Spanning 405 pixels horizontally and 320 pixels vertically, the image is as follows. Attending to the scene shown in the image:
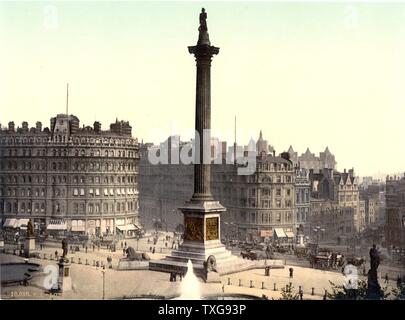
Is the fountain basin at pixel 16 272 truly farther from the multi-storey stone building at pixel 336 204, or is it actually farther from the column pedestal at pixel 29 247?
the multi-storey stone building at pixel 336 204

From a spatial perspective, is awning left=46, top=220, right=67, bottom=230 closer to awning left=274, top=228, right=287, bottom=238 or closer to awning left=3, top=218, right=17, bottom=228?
awning left=3, top=218, right=17, bottom=228

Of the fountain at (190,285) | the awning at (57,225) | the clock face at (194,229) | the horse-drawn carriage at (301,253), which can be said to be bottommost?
the horse-drawn carriage at (301,253)

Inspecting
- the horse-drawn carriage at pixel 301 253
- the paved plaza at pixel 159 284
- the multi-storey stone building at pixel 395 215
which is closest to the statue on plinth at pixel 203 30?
the paved plaza at pixel 159 284

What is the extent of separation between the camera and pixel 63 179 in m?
63.8

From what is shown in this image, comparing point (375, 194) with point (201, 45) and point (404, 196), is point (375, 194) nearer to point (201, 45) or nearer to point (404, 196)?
point (404, 196)

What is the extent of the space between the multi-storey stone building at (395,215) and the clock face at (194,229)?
89.1 feet

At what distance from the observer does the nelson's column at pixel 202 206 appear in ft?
112

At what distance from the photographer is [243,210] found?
65.6m

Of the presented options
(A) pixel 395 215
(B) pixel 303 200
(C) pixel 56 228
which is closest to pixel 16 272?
(C) pixel 56 228

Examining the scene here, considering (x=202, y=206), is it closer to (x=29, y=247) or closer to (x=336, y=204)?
(x=29, y=247)

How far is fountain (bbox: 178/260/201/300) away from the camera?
2830 centimetres

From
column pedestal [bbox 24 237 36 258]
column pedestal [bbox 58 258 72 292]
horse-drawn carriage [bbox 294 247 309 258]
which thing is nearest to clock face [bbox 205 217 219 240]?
column pedestal [bbox 58 258 72 292]

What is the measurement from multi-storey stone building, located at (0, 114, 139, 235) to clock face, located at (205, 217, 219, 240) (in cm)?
3015
